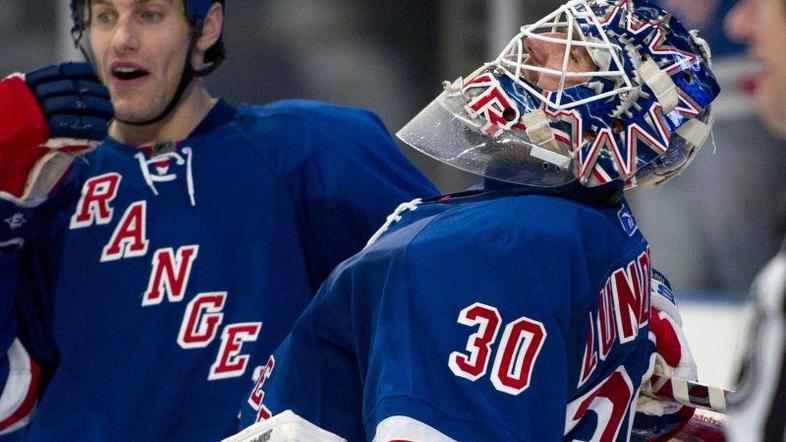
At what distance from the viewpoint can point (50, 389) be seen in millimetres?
2232

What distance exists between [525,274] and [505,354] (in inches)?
3.5

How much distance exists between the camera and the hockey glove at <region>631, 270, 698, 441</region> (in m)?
1.87

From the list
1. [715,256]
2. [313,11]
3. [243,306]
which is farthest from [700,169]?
[243,306]

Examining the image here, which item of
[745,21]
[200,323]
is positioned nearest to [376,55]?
[200,323]

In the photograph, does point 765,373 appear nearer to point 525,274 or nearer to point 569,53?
point 525,274

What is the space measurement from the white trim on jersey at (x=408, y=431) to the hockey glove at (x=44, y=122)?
762mm

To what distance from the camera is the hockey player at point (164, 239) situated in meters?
2.22

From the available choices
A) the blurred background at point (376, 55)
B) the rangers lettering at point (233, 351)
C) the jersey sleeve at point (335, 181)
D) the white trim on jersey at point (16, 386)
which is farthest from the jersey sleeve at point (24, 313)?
the blurred background at point (376, 55)

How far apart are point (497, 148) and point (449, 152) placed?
0.27ft

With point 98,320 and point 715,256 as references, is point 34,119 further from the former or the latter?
point 715,256

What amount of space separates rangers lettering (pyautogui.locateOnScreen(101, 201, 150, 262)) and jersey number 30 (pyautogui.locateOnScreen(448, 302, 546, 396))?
0.83 meters

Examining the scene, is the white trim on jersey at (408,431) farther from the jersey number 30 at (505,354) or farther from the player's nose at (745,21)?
the player's nose at (745,21)

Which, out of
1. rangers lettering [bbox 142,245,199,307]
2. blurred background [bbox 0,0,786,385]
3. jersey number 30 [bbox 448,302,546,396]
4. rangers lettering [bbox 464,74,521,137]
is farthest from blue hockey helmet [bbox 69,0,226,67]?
blurred background [bbox 0,0,786,385]

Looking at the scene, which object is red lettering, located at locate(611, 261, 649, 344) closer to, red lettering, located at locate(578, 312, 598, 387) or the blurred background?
red lettering, located at locate(578, 312, 598, 387)
